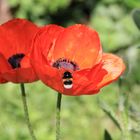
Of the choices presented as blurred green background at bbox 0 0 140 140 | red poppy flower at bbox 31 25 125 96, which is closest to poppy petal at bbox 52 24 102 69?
red poppy flower at bbox 31 25 125 96

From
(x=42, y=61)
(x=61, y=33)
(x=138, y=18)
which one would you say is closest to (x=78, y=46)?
(x=61, y=33)

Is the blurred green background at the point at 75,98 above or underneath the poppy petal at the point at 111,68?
underneath

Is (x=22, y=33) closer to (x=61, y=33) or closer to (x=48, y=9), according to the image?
(x=61, y=33)

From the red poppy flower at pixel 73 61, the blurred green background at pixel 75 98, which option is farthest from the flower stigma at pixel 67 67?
the blurred green background at pixel 75 98

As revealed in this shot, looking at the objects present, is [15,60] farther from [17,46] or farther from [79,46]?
[79,46]

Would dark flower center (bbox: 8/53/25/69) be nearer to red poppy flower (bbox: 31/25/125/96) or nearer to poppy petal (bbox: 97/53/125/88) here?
red poppy flower (bbox: 31/25/125/96)

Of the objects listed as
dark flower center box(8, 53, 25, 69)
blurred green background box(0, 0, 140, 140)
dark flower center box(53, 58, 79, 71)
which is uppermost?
dark flower center box(8, 53, 25, 69)

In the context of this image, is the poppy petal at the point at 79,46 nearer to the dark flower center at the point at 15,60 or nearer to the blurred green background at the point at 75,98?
the dark flower center at the point at 15,60
